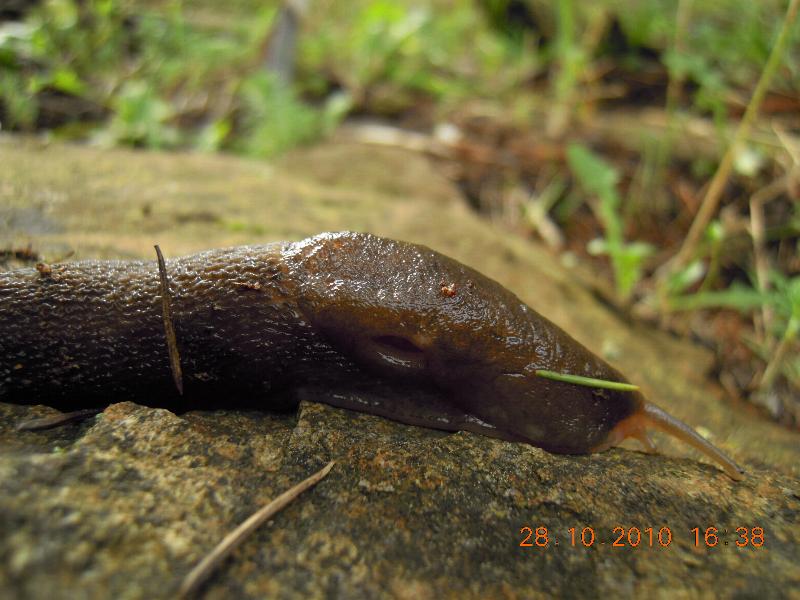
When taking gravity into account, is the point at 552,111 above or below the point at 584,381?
above

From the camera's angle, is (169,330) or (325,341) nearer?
(169,330)

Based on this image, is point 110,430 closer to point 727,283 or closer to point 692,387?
point 692,387

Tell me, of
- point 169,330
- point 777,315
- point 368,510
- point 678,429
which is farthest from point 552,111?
point 368,510

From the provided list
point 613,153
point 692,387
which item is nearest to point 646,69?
point 613,153

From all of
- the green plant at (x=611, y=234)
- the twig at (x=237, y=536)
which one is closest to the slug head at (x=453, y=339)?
the twig at (x=237, y=536)
